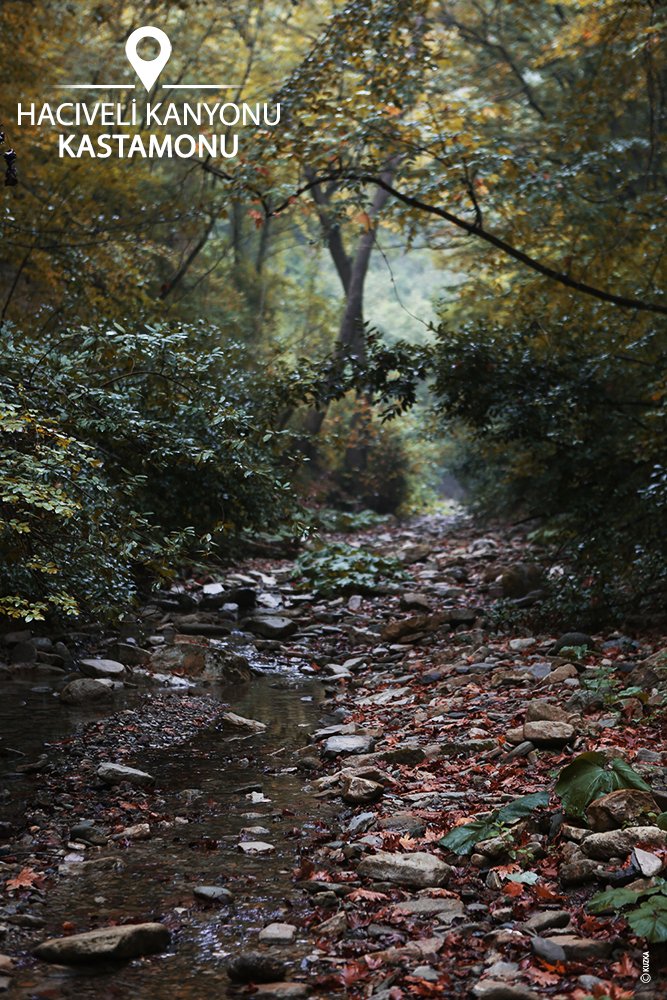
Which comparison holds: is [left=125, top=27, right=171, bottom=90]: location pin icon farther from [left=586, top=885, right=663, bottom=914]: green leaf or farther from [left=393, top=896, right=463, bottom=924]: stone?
[left=586, top=885, right=663, bottom=914]: green leaf

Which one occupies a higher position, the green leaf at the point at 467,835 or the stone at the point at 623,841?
the stone at the point at 623,841

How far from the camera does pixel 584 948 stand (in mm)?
2893

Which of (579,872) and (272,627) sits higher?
(272,627)

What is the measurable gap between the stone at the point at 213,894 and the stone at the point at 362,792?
1098 millimetres

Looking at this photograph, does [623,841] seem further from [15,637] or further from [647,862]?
[15,637]

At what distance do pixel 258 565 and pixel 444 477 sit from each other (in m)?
25.5

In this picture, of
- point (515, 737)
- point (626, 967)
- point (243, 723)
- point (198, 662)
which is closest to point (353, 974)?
point (626, 967)

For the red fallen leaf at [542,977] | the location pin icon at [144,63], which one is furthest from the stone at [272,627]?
the location pin icon at [144,63]

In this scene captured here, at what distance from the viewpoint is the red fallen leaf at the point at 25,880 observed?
357 cm

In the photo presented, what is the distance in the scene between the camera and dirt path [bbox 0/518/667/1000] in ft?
9.60

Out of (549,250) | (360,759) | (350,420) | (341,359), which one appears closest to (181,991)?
(360,759)

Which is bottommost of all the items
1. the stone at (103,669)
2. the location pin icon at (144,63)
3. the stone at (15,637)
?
the stone at (103,669)

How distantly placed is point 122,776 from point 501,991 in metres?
2.68

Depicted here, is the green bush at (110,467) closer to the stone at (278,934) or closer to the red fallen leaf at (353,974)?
the stone at (278,934)
